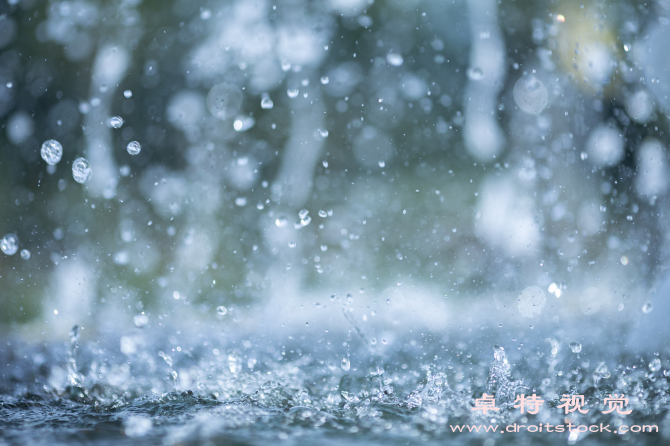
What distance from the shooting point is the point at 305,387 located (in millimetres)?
1698

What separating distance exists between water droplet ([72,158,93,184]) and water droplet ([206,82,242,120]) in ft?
2.37

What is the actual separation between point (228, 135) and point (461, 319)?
5.57ft

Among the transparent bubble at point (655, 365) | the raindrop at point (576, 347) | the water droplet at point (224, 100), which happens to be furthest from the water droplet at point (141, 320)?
the transparent bubble at point (655, 365)

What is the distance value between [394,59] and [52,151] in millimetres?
1932

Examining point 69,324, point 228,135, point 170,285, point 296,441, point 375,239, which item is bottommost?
point 296,441

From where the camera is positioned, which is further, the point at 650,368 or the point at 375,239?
the point at 375,239

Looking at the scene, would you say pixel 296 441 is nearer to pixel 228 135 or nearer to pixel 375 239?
pixel 375 239

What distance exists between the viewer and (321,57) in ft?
10.2

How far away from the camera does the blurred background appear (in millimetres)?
2600

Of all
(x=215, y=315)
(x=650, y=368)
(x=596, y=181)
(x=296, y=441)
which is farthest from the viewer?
(x=215, y=315)

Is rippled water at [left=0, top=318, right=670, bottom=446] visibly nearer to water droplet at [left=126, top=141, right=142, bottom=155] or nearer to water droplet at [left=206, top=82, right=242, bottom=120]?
water droplet at [left=126, top=141, right=142, bottom=155]

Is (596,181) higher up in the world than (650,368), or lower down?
higher up

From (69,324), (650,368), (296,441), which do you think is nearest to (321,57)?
(69,324)

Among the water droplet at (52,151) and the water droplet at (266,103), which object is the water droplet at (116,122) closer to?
the water droplet at (52,151)
